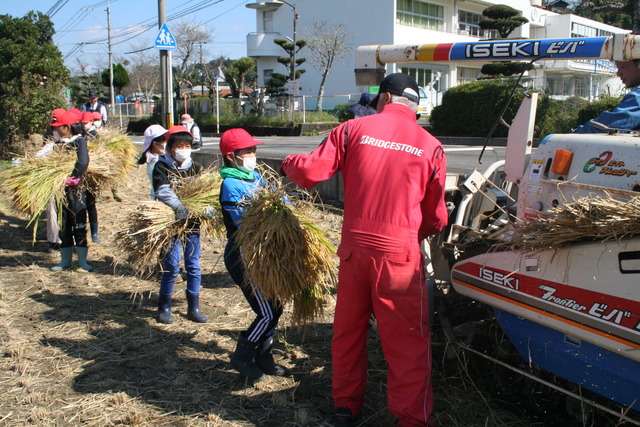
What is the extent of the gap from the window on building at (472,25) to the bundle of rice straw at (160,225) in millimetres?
41880

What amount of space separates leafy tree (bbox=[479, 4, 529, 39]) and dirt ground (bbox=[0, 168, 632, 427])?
3659 cm

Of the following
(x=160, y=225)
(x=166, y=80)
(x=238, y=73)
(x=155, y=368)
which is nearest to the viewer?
(x=155, y=368)

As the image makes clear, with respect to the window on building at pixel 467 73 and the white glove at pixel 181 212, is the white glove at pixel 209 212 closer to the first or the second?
the white glove at pixel 181 212

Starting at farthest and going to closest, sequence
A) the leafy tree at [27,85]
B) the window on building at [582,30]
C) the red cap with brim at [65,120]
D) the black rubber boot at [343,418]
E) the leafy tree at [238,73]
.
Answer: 1. the window on building at [582,30]
2. the leafy tree at [238,73]
3. the leafy tree at [27,85]
4. the red cap with brim at [65,120]
5. the black rubber boot at [343,418]

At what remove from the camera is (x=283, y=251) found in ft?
12.9

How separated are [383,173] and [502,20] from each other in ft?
128

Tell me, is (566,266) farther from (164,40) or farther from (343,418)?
(164,40)

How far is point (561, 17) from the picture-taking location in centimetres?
4825

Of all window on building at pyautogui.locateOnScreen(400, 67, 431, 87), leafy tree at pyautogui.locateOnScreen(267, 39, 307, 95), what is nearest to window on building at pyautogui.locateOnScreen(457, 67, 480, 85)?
window on building at pyautogui.locateOnScreen(400, 67, 431, 87)

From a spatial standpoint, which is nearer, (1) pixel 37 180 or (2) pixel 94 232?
(1) pixel 37 180

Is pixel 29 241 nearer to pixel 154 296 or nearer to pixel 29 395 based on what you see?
pixel 154 296

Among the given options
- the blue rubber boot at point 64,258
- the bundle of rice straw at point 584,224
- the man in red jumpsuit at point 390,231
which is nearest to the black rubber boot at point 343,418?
the man in red jumpsuit at point 390,231

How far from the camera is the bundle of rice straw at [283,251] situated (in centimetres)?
391

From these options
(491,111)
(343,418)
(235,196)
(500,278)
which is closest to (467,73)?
(491,111)
